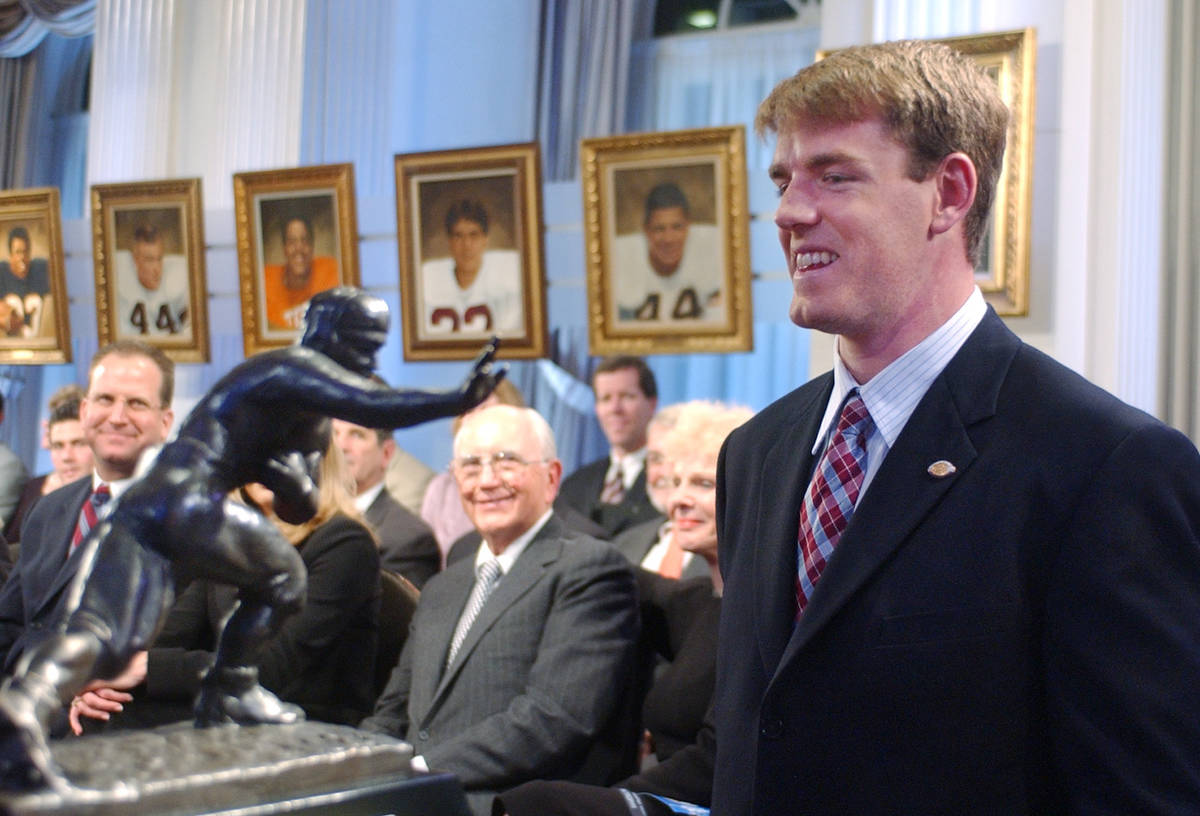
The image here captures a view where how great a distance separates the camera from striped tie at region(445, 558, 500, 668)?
11.7ft

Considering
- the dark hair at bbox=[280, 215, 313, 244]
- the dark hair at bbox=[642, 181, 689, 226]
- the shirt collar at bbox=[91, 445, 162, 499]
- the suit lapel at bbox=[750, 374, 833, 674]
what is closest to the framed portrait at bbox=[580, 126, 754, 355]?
the dark hair at bbox=[642, 181, 689, 226]

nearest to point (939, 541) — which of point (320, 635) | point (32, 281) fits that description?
point (320, 635)

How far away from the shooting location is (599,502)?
617cm

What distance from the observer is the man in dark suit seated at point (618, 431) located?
20.4 feet

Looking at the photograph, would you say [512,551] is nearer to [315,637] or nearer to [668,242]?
[315,637]

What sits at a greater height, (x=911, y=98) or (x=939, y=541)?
(x=911, y=98)

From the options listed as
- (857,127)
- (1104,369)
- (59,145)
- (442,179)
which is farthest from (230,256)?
(857,127)

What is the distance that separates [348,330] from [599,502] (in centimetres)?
468

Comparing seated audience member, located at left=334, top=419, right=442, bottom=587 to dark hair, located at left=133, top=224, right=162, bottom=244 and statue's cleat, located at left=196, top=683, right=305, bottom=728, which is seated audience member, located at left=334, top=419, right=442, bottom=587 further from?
statue's cleat, located at left=196, top=683, right=305, bottom=728

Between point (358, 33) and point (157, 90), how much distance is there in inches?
55.0

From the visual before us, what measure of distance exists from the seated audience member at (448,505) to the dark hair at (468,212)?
907mm

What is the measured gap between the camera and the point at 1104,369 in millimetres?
4484

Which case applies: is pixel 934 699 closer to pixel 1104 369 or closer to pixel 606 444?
pixel 1104 369

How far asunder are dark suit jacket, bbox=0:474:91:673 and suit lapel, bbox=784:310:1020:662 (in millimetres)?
2271
